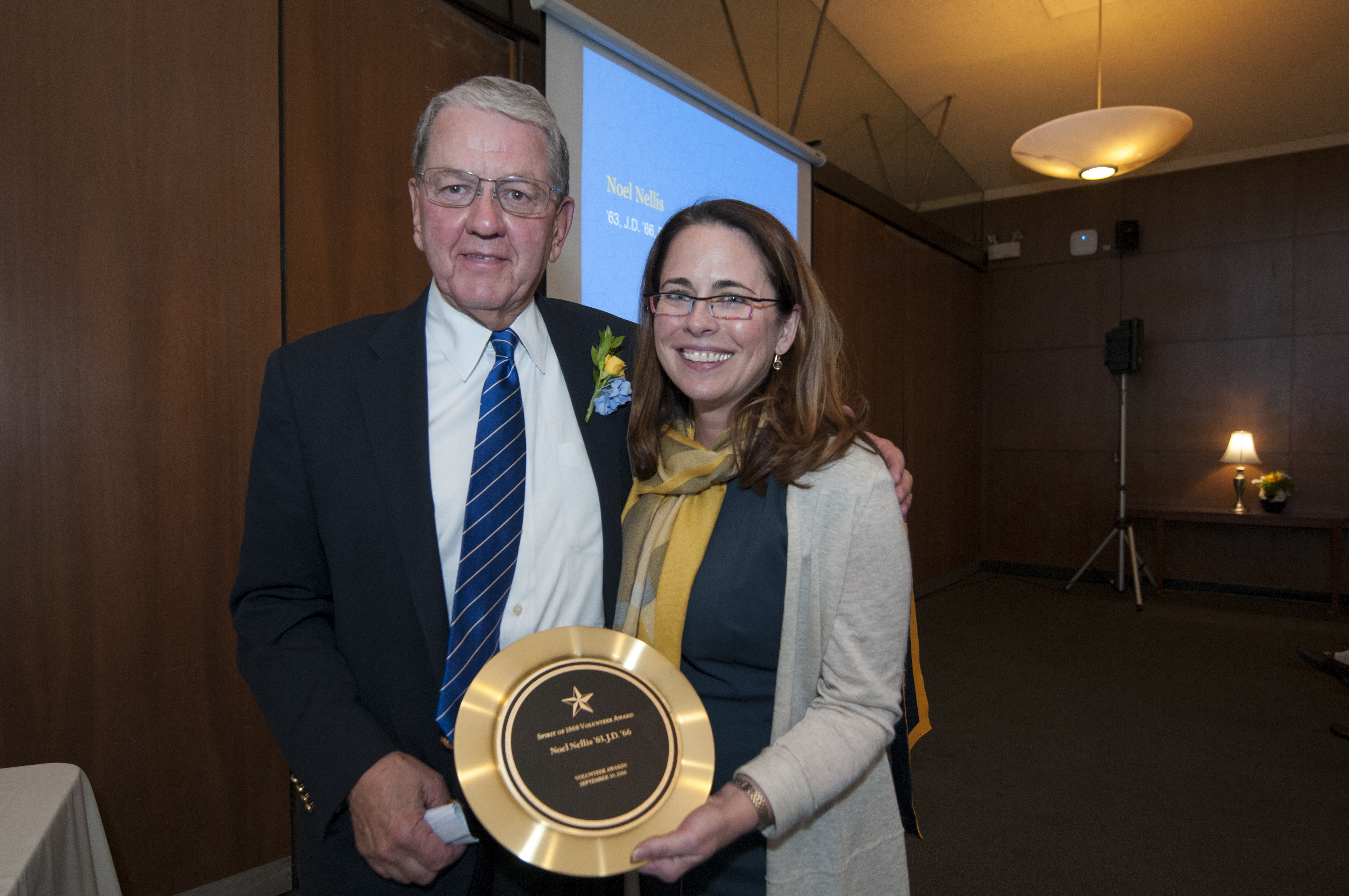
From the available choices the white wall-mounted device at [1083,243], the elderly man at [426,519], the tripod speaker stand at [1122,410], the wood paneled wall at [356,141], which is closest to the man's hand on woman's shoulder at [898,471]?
the elderly man at [426,519]

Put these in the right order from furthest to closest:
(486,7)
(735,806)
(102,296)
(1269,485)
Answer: (1269,485)
(486,7)
(102,296)
(735,806)

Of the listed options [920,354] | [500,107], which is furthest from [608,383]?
[920,354]

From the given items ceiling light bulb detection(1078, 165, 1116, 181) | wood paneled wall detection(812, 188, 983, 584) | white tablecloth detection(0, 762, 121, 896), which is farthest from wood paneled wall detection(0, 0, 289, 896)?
ceiling light bulb detection(1078, 165, 1116, 181)

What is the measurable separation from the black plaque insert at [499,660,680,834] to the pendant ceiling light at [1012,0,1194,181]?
193 inches

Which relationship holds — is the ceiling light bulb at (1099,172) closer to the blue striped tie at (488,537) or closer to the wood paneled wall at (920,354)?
the wood paneled wall at (920,354)

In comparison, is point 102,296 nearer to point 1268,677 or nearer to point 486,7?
point 486,7

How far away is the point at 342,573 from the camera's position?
1.22 meters

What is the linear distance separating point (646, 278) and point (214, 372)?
5.23 ft

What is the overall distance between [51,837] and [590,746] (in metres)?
1.24

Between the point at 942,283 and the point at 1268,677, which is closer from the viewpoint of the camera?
the point at 1268,677

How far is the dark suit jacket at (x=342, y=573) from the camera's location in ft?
3.86

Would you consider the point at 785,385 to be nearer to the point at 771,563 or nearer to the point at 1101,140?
the point at 771,563

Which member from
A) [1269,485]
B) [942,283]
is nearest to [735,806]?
[942,283]

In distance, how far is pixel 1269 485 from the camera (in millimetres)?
7027
